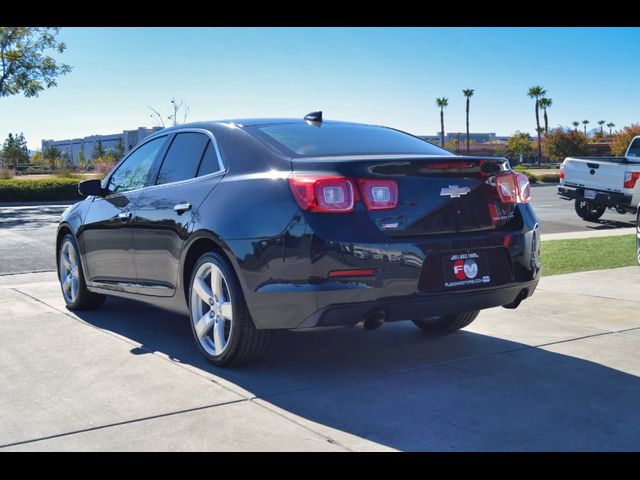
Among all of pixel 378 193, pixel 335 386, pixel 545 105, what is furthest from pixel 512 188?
pixel 545 105

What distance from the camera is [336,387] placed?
442 cm

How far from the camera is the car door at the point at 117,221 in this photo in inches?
234

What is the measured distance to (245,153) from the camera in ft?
16.1

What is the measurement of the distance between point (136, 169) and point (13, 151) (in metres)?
97.2

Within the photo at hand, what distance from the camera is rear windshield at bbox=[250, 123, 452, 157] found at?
4.86m

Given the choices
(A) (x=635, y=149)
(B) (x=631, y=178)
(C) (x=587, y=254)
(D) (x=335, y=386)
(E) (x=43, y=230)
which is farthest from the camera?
(A) (x=635, y=149)

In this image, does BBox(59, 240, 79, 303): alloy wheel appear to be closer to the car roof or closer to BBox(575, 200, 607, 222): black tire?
the car roof

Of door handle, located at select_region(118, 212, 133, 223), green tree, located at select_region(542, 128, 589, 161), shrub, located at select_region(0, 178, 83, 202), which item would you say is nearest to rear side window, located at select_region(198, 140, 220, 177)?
door handle, located at select_region(118, 212, 133, 223)

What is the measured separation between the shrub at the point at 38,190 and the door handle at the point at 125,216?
84.2ft

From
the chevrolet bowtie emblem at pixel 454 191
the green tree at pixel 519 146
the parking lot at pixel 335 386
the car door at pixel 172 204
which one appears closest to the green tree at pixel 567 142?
the green tree at pixel 519 146

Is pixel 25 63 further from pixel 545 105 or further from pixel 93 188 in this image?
pixel 545 105

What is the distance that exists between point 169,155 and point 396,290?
230cm
